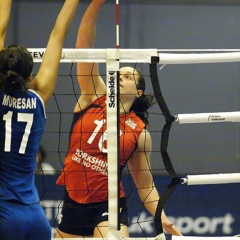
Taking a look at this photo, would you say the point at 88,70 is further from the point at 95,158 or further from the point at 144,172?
the point at 144,172

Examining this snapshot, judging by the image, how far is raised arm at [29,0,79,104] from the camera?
2129mm

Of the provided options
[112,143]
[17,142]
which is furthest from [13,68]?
[112,143]

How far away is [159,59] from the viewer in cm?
280

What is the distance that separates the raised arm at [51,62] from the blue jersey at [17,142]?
0.20 feet

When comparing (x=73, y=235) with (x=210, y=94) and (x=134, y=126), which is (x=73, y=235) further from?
(x=210, y=94)

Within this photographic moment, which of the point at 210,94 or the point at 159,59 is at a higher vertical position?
the point at 159,59

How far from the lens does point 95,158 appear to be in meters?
3.16

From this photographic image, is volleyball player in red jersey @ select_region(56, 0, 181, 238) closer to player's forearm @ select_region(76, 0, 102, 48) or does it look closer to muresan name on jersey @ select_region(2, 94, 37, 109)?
player's forearm @ select_region(76, 0, 102, 48)

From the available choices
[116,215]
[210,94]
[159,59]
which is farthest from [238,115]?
[210,94]

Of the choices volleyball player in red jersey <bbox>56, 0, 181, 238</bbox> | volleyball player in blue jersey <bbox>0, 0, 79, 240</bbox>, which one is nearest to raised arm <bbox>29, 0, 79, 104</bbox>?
volleyball player in blue jersey <bbox>0, 0, 79, 240</bbox>

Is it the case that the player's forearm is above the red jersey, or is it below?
above

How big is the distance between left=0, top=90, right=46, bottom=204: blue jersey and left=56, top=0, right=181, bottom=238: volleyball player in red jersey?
1055mm

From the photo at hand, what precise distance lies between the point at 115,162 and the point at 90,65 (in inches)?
25.9

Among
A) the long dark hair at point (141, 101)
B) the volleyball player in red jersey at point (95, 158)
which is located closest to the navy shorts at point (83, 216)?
the volleyball player in red jersey at point (95, 158)
